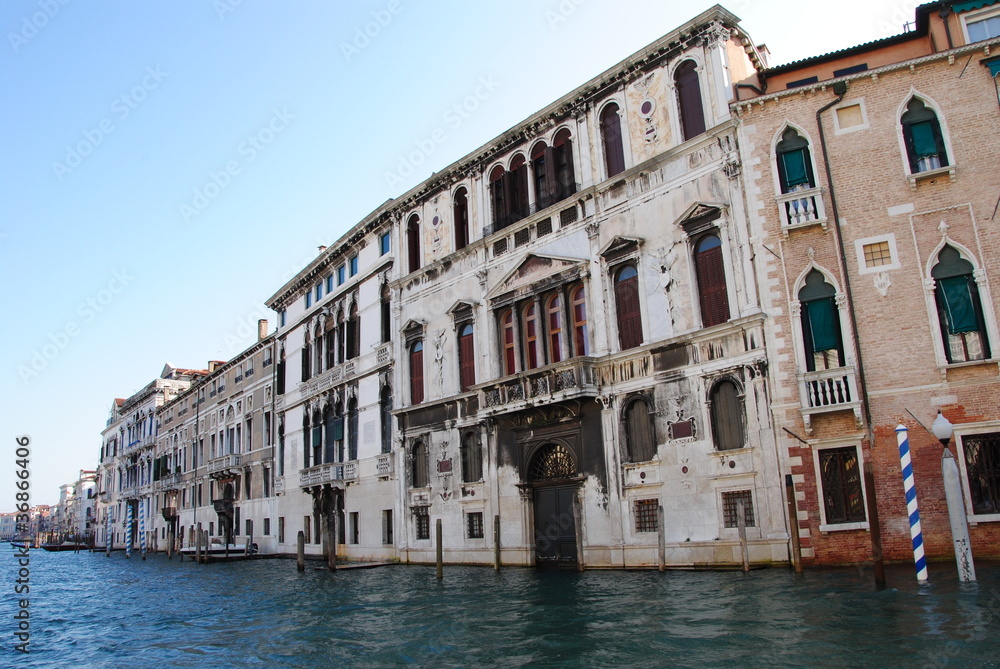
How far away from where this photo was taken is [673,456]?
17953 millimetres

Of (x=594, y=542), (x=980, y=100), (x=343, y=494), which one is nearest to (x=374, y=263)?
(x=343, y=494)

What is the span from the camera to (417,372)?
26688mm

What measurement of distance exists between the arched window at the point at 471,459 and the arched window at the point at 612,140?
8990mm

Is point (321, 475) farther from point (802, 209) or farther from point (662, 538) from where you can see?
point (802, 209)

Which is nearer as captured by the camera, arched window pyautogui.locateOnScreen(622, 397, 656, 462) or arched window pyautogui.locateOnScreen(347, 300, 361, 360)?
arched window pyautogui.locateOnScreen(622, 397, 656, 462)

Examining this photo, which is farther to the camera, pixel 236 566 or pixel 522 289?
pixel 236 566

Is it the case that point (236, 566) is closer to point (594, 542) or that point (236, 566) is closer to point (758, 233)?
point (594, 542)

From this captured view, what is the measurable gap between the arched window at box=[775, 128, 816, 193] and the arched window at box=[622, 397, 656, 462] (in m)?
6.02

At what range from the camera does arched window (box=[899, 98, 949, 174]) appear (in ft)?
51.1

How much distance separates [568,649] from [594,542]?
964cm

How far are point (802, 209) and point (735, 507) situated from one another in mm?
6488

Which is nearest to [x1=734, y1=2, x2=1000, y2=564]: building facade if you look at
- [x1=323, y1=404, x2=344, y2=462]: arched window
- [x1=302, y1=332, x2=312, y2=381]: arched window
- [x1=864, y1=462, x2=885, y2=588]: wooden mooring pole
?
[x1=864, y1=462, x2=885, y2=588]: wooden mooring pole

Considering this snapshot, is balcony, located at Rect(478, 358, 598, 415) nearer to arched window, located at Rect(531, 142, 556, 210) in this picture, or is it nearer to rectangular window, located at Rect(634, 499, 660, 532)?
rectangular window, located at Rect(634, 499, 660, 532)

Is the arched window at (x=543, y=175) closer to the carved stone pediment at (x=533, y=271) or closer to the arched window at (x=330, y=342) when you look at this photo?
the carved stone pediment at (x=533, y=271)
